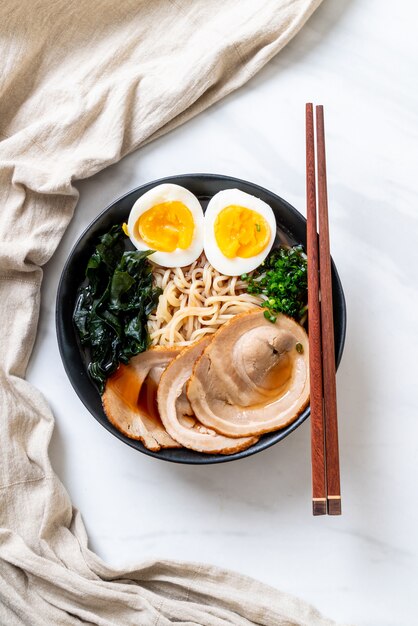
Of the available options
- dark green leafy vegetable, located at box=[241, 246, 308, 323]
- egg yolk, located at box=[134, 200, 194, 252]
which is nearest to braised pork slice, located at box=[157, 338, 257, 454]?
dark green leafy vegetable, located at box=[241, 246, 308, 323]

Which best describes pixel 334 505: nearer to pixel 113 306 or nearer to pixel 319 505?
pixel 319 505

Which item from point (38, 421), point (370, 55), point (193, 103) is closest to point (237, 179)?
point (193, 103)

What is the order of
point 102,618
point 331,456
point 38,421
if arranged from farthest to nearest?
point 38,421, point 102,618, point 331,456

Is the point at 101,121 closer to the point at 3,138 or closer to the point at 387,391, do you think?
the point at 3,138

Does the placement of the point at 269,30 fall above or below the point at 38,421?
above

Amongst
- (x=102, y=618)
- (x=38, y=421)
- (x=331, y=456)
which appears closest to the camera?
(x=331, y=456)

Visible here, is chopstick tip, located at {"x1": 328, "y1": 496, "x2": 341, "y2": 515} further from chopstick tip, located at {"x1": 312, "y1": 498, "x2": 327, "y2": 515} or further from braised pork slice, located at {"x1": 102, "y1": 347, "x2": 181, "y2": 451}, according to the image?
braised pork slice, located at {"x1": 102, "y1": 347, "x2": 181, "y2": 451}

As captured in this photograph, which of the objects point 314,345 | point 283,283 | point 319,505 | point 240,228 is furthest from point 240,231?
point 319,505
